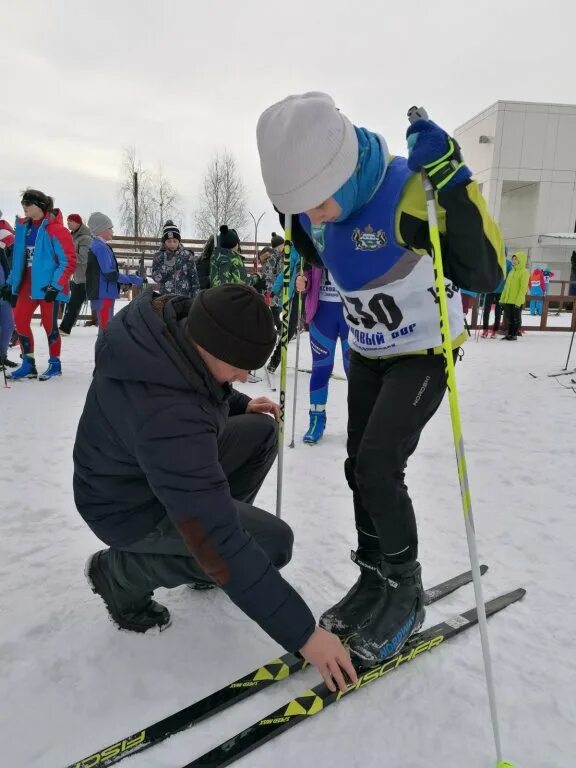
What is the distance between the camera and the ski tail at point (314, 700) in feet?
4.90

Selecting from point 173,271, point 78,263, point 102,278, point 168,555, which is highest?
point 78,263

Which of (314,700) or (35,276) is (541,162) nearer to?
(35,276)

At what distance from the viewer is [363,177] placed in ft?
5.64

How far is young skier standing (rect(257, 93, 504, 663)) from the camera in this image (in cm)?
159

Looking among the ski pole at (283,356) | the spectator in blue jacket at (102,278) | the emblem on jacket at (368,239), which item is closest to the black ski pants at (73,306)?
the spectator in blue jacket at (102,278)

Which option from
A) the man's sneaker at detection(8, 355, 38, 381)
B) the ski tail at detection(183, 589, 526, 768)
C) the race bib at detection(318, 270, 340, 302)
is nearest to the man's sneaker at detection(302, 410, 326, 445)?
the race bib at detection(318, 270, 340, 302)

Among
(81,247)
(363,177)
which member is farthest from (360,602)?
(81,247)

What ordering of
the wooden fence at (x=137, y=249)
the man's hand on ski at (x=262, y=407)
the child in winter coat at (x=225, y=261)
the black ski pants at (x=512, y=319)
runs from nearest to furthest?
the man's hand on ski at (x=262, y=407) → the child in winter coat at (x=225, y=261) → the black ski pants at (x=512, y=319) → the wooden fence at (x=137, y=249)

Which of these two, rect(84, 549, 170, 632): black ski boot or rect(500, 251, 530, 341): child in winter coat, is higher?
rect(500, 251, 530, 341): child in winter coat

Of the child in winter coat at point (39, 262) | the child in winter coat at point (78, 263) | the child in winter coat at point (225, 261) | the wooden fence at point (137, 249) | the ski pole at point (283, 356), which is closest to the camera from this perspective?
the ski pole at point (283, 356)

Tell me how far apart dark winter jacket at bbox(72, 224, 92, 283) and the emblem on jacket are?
9.08 metres

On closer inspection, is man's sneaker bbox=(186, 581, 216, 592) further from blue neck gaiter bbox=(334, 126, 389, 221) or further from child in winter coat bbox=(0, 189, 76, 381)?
child in winter coat bbox=(0, 189, 76, 381)

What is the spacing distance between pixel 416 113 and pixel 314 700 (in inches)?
73.3

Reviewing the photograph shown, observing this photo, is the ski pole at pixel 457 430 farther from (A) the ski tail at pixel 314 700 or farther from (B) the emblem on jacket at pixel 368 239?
(A) the ski tail at pixel 314 700
